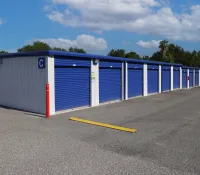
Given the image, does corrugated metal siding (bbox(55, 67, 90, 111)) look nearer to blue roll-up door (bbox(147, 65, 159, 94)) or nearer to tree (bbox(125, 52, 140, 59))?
blue roll-up door (bbox(147, 65, 159, 94))

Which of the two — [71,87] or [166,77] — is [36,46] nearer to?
[166,77]

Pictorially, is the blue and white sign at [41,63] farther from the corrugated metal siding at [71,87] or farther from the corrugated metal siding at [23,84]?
the corrugated metal siding at [71,87]

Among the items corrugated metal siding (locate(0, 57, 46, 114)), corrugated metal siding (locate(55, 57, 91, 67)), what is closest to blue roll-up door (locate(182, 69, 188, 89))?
corrugated metal siding (locate(55, 57, 91, 67))

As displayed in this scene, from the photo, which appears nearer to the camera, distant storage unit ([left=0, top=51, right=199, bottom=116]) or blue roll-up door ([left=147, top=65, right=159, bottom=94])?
distant storage unit ([left=0, top=51, right=199, bottom=116])

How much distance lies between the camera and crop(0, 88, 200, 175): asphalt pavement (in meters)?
5.58

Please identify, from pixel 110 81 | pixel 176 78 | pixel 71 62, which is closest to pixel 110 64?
pixel 110 81

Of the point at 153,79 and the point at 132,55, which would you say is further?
the point at 132,55

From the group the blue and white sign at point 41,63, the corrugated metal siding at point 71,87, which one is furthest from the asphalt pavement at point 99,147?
the blue and white sign at point 41,63

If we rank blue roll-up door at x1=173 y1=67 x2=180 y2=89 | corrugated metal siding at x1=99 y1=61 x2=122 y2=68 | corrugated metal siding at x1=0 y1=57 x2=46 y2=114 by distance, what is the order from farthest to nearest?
1. blue roll-up door at x1=173 y1=67 x2=180 y2=89
2. corrugated metal siding at x1=99 y1=61 x2=122 y2=68
3. corrugated metal siding at x1=0 y1=57 x2=46 y2=114

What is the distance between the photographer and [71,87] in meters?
13.8

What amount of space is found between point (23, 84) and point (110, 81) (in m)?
5.95

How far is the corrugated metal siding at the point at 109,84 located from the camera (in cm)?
1655

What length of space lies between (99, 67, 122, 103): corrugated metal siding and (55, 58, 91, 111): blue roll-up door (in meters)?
1.55

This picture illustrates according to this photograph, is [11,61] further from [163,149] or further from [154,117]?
[163,149]
